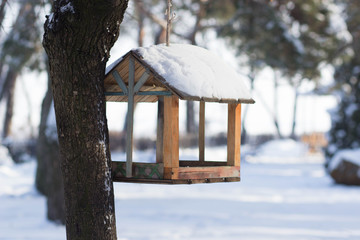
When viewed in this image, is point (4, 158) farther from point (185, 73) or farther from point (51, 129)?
point (185, 73)

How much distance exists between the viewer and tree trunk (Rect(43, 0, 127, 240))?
373 centimetres

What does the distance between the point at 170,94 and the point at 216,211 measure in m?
6.84

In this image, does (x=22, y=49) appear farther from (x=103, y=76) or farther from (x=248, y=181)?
(x=103, y=76)

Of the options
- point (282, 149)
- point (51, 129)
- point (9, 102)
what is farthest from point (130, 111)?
point (282, 149)

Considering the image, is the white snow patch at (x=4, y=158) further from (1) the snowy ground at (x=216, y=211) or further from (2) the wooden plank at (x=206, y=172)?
(2) the wooden plank at (x=206, y=172)

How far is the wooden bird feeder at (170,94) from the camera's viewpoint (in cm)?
362

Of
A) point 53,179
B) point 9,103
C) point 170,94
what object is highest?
point 9,103

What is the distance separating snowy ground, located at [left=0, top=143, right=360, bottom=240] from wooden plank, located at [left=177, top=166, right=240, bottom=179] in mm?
3457

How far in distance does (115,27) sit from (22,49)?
453 inches

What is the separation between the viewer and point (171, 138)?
3.68 meters

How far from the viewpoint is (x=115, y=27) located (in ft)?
12.7

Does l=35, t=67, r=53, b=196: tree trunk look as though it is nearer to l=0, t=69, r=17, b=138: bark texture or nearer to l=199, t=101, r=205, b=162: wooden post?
l=199, t=101, r=205, b=162: wooden post

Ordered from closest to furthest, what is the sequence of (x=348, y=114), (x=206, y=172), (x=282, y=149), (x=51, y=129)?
(x=206, y=172) < (x=51, y=129) < (x=348, y=114) < (x=282, y=149)

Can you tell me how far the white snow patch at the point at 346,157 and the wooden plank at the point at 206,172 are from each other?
11.5 m
